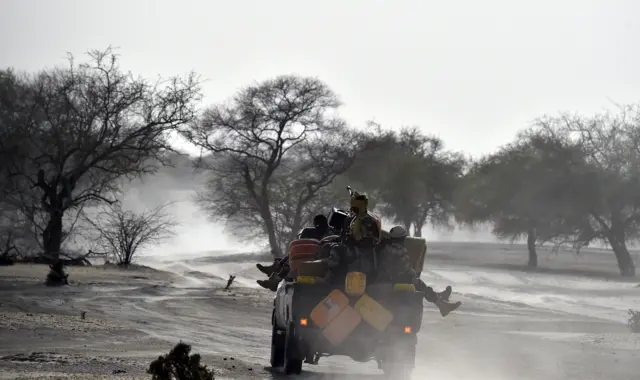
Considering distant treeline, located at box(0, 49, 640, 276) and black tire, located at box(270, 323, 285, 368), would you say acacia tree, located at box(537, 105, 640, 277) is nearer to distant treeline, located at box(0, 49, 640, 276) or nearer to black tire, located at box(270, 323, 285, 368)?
distant treeline, located at box(0, 49, 640, 276)

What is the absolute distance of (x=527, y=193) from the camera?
55719 millimetres

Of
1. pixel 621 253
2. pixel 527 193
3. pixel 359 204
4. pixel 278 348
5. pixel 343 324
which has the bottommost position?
pixel 278 348

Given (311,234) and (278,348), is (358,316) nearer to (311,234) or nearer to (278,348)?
(278,348)

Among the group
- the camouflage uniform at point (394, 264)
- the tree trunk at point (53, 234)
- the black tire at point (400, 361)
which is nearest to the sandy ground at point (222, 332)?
the black tire at point (400, 361)

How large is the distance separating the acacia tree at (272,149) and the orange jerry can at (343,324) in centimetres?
3734

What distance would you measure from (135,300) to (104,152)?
27.3 ft

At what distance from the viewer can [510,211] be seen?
2367 inches

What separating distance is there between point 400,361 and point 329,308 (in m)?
1.03

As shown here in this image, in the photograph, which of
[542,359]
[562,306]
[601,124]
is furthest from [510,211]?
[542,359]

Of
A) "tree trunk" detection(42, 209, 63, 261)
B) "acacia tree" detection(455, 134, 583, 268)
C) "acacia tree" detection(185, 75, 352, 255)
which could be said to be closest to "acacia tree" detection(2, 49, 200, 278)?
"tree trunk" detection(42, 209, 63, 261)

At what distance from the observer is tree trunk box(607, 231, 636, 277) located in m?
51.6

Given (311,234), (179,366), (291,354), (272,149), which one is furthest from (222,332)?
(272,149)

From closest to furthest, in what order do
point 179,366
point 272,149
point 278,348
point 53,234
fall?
1. point 179,366
2. point 278,348
3. point 53,234
4. point 272,149

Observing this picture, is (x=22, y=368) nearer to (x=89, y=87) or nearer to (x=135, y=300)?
(x=135, y=300)
